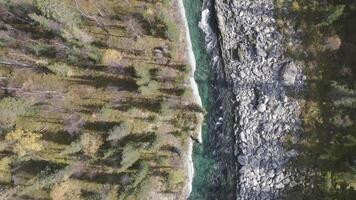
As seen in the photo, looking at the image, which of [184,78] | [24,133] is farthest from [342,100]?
[24,133]

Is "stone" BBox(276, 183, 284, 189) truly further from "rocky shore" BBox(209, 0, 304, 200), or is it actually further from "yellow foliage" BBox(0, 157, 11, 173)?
"yellow foliage" BBox(0, 157, 11, 173)

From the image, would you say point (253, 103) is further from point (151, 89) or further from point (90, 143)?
point (90, 143)

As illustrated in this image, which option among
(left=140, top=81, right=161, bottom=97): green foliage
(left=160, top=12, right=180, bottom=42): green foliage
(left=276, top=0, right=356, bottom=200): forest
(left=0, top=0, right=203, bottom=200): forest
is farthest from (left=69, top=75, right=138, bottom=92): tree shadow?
(left=276, top=0, right=356, bottom=200): forest

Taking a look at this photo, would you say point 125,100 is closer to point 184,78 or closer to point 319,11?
point 184,78

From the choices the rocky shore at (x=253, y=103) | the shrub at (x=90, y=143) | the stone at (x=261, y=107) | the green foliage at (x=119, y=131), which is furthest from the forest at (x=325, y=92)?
the shrub at (x=90, y=143)

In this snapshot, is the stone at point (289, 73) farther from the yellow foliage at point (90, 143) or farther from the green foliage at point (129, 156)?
the yellow foliage at point (90, 143)

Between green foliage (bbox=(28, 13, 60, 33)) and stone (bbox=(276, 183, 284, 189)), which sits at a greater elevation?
green foliage (bbox=(28, 13, 60, 33))
